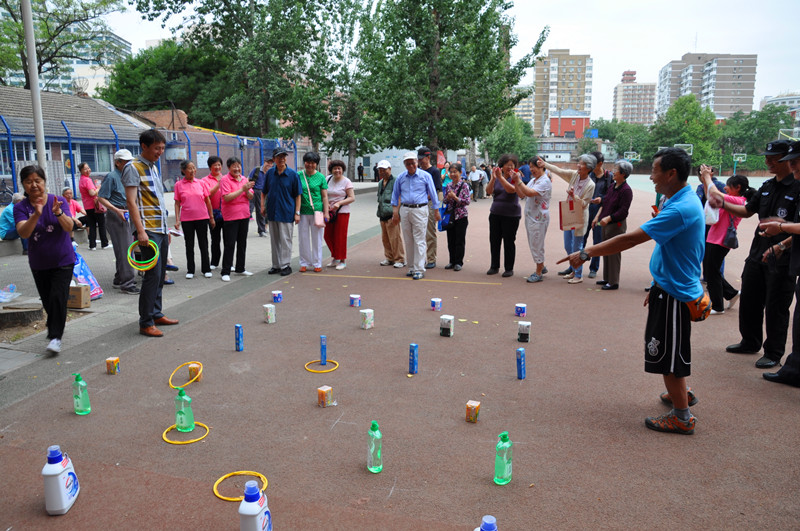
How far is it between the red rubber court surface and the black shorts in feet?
1.82

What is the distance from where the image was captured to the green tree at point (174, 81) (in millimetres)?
42969

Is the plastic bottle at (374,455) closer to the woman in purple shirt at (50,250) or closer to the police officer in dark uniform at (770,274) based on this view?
the woman in purple shirt at (50,250)

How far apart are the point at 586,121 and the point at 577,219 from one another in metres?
174

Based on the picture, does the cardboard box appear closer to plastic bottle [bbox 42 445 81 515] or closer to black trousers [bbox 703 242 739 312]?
plastic bottle [bbox 42 445 81 515]

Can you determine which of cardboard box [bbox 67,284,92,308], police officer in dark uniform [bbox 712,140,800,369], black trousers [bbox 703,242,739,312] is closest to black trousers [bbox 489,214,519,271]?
black trousers [bbox 703,242,739,312]

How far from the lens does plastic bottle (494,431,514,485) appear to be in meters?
3.42

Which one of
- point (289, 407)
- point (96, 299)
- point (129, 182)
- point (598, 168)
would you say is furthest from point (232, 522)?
point (598, 168)

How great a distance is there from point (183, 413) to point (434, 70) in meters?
25.3

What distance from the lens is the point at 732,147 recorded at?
97.4m

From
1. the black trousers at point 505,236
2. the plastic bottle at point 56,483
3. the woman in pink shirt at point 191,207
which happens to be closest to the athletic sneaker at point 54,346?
the plastic bottle at point 56,483

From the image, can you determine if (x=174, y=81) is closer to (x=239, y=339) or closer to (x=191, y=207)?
(x=191, y=207)

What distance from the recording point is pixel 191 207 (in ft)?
31.0

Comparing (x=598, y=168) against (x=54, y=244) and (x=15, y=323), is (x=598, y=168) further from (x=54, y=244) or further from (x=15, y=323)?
(x=15, y=323)

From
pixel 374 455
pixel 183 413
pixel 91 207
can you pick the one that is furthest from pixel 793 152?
pixel 91 207
